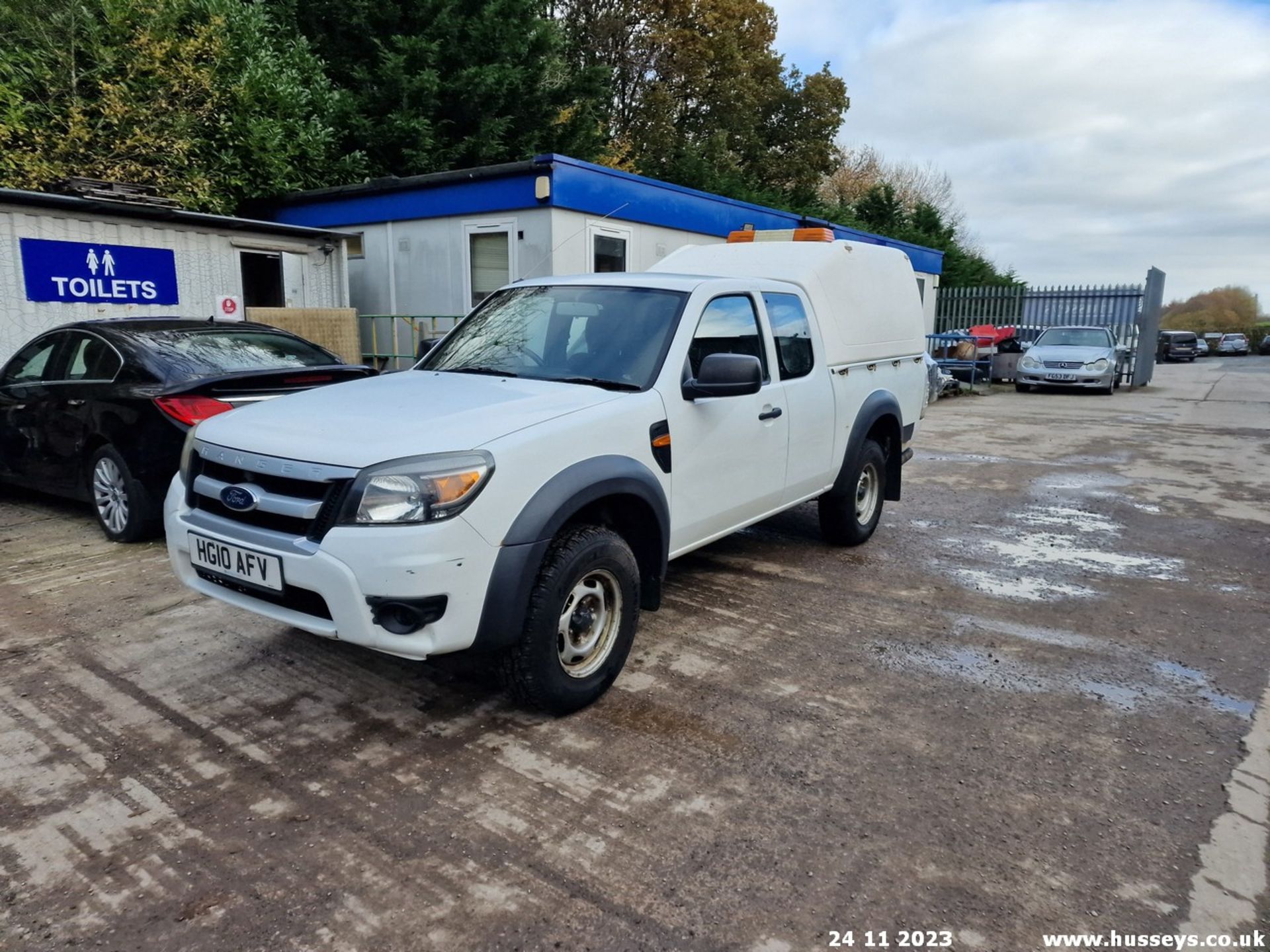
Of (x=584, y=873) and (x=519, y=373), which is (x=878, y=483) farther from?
(x=584, y=873)

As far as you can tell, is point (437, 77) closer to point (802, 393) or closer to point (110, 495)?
point (110, 495)

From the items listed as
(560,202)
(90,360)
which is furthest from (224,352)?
(560,202)

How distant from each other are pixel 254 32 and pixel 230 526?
1518 centimetres

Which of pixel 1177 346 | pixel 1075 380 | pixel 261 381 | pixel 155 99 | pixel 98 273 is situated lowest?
pixel 1075 380

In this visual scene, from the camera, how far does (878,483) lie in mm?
6145

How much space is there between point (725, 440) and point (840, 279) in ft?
6.36

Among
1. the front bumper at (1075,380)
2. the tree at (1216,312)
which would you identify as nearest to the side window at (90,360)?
the front bumper at (1075,380)

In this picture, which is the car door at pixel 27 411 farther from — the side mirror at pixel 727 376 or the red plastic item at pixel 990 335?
the red plastic item at pixel 990 335

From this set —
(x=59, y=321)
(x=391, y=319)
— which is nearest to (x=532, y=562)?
(x=59, y=321)

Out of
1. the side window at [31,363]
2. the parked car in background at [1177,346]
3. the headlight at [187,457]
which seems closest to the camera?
the headlight at [187,457]

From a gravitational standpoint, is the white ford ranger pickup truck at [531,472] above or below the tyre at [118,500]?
above

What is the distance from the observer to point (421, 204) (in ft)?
39.0

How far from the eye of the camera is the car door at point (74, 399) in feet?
18.8

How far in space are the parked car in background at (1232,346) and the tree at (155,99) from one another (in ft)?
165
